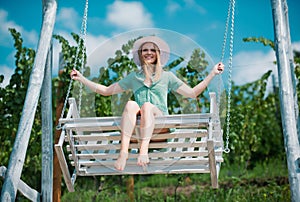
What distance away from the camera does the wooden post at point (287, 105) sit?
3.52 metres

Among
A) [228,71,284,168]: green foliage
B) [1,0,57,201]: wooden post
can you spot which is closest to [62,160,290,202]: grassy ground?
[228,71,284,168]: green foliage

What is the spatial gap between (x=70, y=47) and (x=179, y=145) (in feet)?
9.29

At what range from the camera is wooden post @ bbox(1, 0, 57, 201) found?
327 centimetres

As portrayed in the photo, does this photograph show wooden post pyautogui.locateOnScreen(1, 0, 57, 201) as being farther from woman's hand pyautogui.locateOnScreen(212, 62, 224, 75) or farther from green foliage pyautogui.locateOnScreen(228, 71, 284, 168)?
green foliage pyautogui.locateOnScreen(228, 71, 284, 168)

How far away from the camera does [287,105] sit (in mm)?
3633

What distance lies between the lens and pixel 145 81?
3.53 m

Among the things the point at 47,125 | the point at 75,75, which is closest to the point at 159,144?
the point at 75,75

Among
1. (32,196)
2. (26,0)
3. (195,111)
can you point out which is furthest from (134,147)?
(26,0)

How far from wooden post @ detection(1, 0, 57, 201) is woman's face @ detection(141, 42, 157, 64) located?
0.70 meters

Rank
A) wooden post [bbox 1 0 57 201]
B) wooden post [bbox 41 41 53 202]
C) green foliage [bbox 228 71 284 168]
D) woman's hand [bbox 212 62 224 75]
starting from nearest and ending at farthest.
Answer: wooden post [bbox 1 0 57 201]
woman's hand [bbox 212 62 224 75]
wooden post [bbox 41 41 53 202]
green foliage [bbox 228 71 284 168]

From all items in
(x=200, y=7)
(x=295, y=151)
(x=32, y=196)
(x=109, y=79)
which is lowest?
(x=32, y=196)

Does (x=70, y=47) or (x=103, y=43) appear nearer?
(x=103, y=43)

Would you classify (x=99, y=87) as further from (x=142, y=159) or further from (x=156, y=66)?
(x=142, y=159)

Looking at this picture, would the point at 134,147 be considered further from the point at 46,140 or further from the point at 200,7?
the point at 200,7
